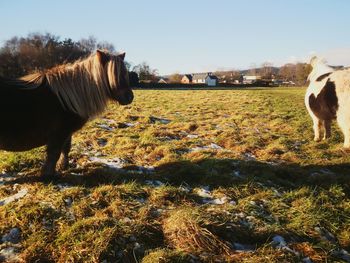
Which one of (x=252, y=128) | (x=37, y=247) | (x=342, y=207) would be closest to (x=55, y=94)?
(x=37, y=247)

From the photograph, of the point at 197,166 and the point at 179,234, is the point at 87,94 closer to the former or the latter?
the point at 197,166

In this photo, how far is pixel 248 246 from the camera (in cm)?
343

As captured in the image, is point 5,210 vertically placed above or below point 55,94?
below

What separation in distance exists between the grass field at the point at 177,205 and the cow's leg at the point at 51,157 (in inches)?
6.7

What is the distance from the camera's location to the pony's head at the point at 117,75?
5.01m

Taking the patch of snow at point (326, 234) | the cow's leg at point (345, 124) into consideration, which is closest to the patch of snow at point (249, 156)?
the cow's leg at point (345, 124)

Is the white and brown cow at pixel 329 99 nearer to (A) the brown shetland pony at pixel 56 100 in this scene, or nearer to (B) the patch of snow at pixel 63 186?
(A) the brown shetland pony at pixel 56 100

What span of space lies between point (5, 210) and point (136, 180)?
1.76 meters

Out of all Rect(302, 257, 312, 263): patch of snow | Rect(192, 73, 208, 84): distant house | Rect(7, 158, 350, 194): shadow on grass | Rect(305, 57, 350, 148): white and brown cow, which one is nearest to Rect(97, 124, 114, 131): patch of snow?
Rect(7, 158, 350, 194): shadow on grass

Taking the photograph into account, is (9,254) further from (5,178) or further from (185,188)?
(185,188)

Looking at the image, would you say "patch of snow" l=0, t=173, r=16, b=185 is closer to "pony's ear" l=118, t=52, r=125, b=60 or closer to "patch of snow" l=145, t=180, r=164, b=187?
"patch of snow" l=145, t=180, r=164, b=187

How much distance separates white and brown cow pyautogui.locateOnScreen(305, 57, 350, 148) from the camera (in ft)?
23.5

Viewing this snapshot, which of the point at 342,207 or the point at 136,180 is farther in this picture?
the point at 136,180

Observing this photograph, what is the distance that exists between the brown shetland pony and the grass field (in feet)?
2.01
